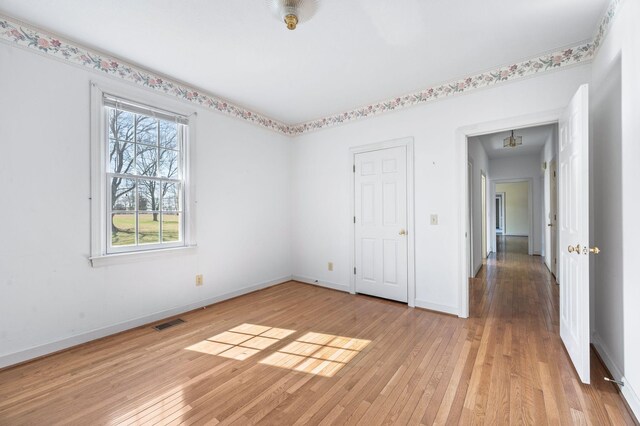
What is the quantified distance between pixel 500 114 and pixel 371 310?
2.56 metres

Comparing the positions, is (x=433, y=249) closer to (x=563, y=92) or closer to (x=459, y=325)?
(x=459, y=325)

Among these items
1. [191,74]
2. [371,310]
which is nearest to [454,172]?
[371,310]

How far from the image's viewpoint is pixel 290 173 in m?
4.80

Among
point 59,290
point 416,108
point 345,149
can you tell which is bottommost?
point 59,290

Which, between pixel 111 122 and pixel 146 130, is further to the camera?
pixel 146 130

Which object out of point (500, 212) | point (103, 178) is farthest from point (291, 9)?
point (500, 212)

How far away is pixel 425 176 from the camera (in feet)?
11.1

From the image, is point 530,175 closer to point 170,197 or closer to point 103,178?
point 170,197

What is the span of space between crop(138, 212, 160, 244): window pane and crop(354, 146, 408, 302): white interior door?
8.23ft

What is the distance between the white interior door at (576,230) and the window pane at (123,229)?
12.5 feet

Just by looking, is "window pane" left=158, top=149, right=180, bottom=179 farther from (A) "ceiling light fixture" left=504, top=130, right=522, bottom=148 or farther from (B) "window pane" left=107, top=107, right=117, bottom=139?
(A) "ceiling light fixture" left=504, top=130, right=522, bottom=148

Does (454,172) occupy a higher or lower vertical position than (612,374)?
higher

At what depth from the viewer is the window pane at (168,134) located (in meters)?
3.14

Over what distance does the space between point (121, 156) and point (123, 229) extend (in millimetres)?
727
